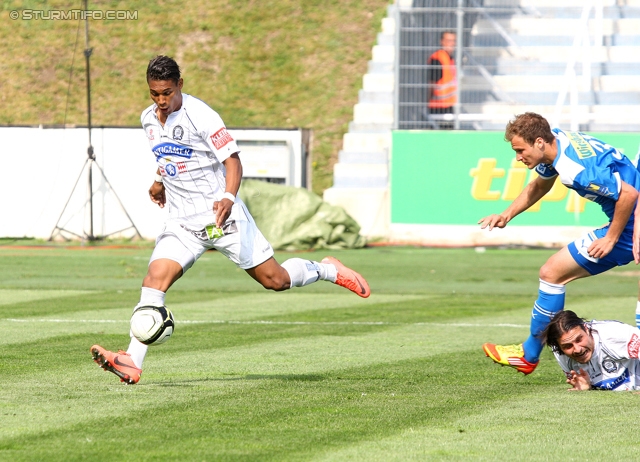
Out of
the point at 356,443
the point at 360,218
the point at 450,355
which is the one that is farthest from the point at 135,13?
the point at 356,443


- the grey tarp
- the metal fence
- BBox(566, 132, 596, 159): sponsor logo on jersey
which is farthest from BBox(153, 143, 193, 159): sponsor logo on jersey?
the metal fence

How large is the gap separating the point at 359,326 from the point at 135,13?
25.3 meters

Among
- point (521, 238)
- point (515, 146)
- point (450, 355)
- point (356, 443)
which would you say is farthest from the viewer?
point (521, 238)

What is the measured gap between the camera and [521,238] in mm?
21219

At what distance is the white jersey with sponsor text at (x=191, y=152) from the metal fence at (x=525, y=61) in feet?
53.4

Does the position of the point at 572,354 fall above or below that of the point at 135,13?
below

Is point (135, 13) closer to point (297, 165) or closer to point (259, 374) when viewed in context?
point (297, 165)

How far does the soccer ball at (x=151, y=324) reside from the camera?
661cm

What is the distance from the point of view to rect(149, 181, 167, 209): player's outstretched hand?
7324mm

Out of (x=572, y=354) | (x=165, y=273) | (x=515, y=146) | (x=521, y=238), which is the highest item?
(x=515, y=146)

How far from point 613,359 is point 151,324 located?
2.93 m

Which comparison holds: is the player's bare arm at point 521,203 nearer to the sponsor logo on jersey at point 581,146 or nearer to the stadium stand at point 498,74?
the sponsor logo on jersey at point 581,146

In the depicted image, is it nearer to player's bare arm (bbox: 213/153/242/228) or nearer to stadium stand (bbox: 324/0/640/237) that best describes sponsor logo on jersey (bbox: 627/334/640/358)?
player's bare arm (bbox: 213/153/242/228)

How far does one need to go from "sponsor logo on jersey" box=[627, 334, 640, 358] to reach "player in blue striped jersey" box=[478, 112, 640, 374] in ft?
1.72
